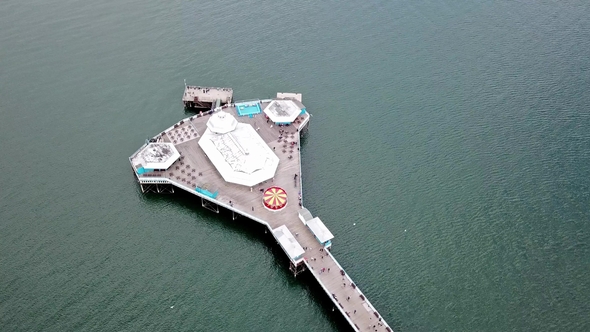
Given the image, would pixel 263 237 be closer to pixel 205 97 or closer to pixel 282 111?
pixel 282 111

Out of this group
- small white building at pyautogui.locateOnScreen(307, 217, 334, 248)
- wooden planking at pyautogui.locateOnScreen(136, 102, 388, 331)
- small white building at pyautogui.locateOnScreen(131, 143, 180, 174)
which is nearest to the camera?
wooden planking at pyautogui.locateOnScreen(136, 102, 388, 331)

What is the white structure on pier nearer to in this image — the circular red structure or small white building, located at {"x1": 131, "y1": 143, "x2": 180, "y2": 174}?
the circular red structure

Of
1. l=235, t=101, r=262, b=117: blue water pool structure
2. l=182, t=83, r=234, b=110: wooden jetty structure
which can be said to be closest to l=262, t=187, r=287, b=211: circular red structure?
l=235, t=101, r=262, b=117: blue water pool structure

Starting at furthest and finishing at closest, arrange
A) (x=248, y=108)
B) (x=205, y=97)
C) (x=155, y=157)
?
1. (x=205, y=97)
2. (x=248, y=108)
3. (x=155, y=157)

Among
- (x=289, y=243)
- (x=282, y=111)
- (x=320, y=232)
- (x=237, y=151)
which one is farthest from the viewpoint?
(x=282, y=111)

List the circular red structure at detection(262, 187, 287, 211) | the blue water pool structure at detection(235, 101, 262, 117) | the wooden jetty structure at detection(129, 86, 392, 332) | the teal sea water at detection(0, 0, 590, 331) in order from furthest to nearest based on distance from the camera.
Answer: the blue water pool structure at detection(235, 101, 262, 117), the circular red structure at detection(262, 187, 287, 211), the teal sea water at detection(0, 0, 590, 331), the wooden jetty structure at detection(129, 86, 392, 332)

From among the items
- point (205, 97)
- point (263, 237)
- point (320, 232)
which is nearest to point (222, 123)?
point (205, 97)

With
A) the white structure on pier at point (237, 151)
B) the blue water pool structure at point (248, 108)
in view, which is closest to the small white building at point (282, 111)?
the blue water pool structure at point (248, 108)
